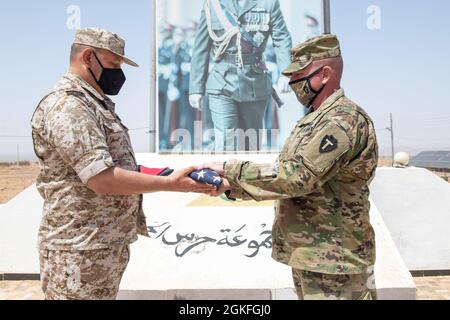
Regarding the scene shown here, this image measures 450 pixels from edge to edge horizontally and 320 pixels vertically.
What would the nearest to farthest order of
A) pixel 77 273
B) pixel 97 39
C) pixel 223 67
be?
1. pixel 77 273
2. pixel 97 39
3. pixel 223 67

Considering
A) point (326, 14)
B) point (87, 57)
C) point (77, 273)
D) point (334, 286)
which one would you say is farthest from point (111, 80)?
point (326, 14)

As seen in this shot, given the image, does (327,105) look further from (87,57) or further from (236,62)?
(236,62)

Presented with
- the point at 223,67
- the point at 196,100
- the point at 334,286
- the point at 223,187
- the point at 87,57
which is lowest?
the point at 334,286

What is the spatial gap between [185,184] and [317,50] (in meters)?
0.96

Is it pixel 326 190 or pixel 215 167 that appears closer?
pixel 326 190

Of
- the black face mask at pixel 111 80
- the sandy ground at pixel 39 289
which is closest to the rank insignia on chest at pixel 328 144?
the black face mask at pixel 111 80

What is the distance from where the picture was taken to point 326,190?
81.5 inches

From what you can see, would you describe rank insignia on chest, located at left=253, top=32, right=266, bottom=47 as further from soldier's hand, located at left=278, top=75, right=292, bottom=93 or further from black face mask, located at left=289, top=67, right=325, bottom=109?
black face mask, located at left=289, top=67, right=325, bottom=109

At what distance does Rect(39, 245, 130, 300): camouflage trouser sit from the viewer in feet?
6.48

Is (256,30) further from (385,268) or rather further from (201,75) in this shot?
(385,268)

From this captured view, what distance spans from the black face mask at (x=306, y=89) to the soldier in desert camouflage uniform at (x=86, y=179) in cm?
76

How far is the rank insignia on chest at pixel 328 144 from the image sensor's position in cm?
194
